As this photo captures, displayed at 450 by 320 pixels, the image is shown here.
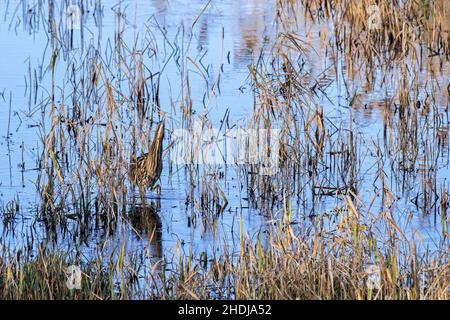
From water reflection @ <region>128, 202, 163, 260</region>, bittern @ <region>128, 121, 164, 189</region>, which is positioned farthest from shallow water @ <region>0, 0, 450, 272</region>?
bittern @ <region>128, 121, 164, 189</region>

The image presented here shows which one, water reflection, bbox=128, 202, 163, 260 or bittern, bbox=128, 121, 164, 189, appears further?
bittern, bbox=128, 121, 164, 189

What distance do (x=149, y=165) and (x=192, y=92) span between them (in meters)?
2.48

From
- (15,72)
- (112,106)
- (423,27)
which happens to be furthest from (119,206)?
(423,27)

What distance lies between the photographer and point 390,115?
8.55 m

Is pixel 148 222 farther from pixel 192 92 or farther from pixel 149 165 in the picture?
pixel 192 92

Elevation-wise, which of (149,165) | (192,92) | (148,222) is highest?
(192,92)

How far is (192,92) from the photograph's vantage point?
30.2 feet

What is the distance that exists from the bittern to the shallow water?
0.15 meters

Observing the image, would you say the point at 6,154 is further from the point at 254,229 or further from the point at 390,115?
the point at 390,115

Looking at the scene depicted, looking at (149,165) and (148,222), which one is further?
(149,165)

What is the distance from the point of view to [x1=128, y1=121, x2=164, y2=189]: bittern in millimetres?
6805

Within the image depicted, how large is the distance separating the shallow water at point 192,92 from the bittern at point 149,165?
15cm

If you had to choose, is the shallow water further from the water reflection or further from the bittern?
the bittern

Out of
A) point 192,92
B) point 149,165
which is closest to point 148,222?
point 149,165
